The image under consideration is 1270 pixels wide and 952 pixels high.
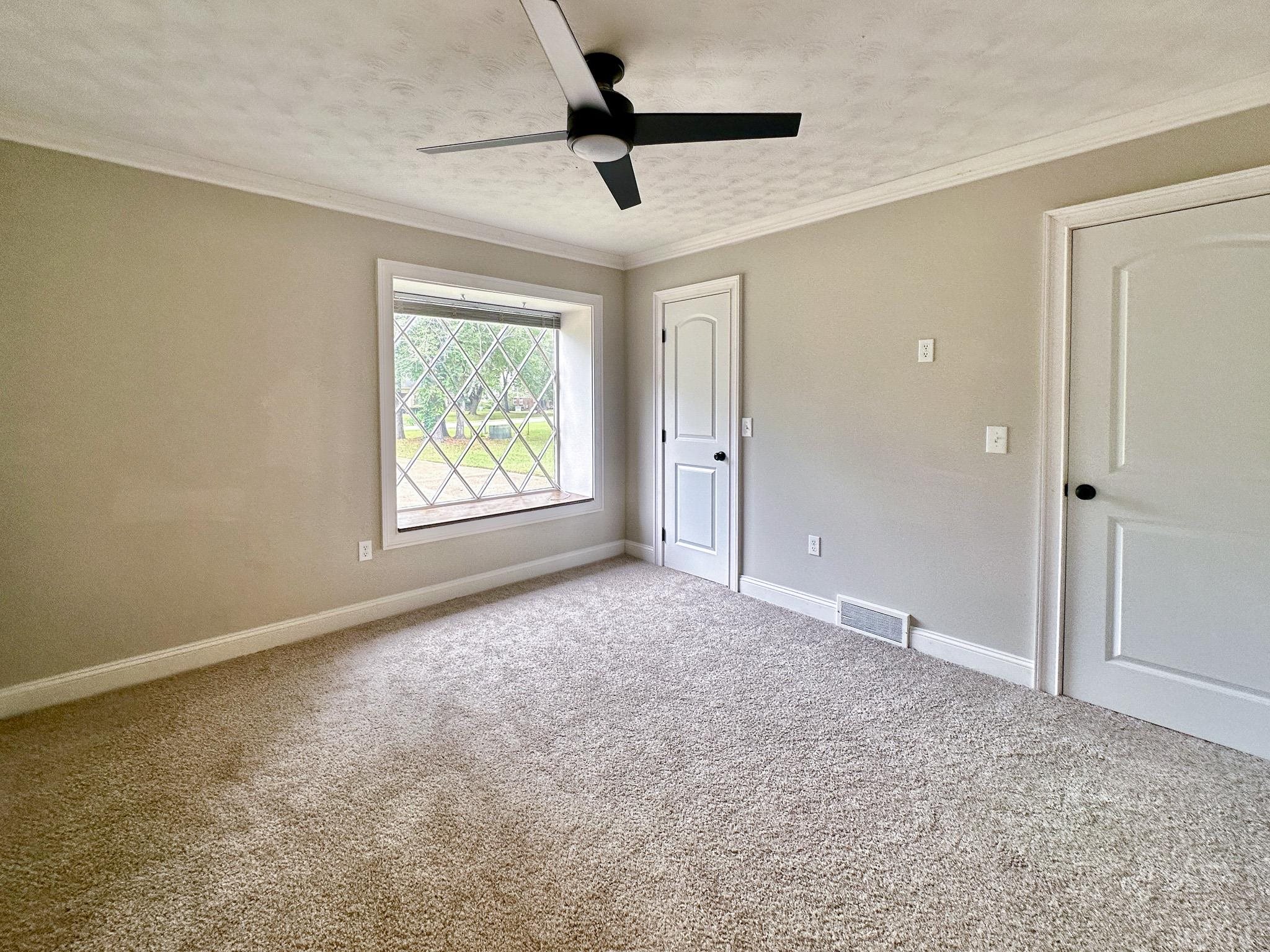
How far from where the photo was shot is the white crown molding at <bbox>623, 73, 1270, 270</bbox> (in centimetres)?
198

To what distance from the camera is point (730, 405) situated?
3725mm

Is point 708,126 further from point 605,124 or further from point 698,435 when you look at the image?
point 698,435

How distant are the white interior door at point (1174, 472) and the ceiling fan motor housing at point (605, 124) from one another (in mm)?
1912

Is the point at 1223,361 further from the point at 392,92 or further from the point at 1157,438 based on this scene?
the point at 392,92

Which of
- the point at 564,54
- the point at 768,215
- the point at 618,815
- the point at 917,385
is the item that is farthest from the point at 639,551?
the point at 564,54

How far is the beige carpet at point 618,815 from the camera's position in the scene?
1.39 metres

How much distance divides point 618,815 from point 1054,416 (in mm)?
2317

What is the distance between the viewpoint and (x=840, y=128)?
228 centimetres

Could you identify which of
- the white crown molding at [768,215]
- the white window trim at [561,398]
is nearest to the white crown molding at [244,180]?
the white crown molding at [768,215]

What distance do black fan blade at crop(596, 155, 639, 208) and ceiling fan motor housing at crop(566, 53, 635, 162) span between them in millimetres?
86

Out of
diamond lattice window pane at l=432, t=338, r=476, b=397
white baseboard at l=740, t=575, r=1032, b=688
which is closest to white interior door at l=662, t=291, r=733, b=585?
white baseboard at l=740, t=575, r=1032, b=688

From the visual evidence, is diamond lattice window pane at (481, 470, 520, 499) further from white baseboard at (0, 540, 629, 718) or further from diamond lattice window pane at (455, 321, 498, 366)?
diamond lattice window pane at (455, 321, 498, 366)

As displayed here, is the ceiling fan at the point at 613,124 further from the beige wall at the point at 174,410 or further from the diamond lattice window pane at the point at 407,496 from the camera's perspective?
the diamond lattice window pane at the point at 407,496

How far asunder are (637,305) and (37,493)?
3453 mm
